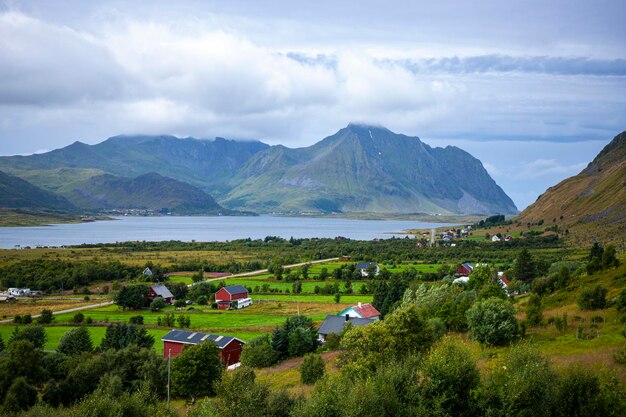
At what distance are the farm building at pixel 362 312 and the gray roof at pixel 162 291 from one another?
29.6m

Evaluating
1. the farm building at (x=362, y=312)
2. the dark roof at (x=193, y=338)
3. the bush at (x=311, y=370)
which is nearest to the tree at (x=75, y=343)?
the dark roof at (x=193, y=338)

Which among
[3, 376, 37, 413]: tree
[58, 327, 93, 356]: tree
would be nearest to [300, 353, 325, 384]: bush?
[3, 376, 37, 413]: tree

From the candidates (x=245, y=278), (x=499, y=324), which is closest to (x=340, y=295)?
(x=245, y=278)

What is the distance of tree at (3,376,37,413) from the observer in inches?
1129

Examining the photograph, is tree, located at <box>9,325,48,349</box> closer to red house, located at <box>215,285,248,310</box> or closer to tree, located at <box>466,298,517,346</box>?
red house, located at <box>215,285,248,310</box>

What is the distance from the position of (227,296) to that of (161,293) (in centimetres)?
982

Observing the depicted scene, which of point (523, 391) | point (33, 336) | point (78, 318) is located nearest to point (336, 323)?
point (33, 336)

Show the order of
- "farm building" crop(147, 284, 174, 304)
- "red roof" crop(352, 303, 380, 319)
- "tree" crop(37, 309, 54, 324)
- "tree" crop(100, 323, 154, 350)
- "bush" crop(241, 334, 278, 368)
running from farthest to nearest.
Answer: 1. "farm building" crop(147, 284, 174, 304)
2. "tree" crop(37, 309, 54, 324)
3. "red roof" crop(352, 303, 380, 319)
4. "tree" crop(100, 323, 154, 350)
5. "bush" crop(241, 334, 278, 368)

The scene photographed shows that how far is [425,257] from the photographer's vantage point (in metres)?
117

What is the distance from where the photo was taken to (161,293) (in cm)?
7081

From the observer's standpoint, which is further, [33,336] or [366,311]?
[366,311]

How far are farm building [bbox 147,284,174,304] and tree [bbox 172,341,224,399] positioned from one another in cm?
3752

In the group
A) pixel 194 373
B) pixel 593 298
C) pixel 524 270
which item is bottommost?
pixel 194 373

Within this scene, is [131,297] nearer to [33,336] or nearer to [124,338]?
[33,336]
